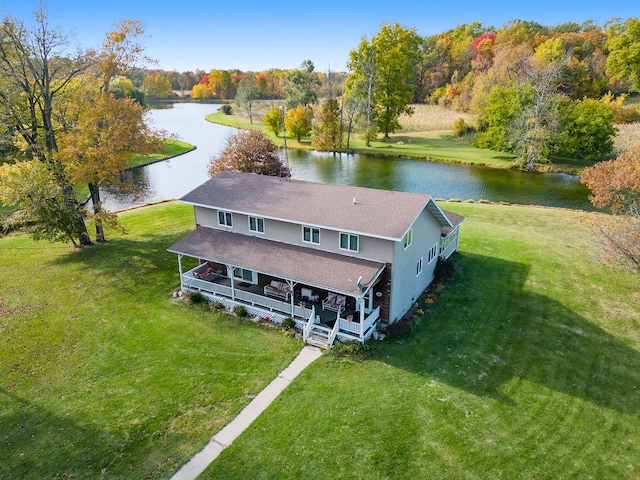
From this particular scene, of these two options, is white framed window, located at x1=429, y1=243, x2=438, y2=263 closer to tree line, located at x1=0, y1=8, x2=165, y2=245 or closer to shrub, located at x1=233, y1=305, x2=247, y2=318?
shrub, located at x1=233, y1=305, x2=247, y2=318

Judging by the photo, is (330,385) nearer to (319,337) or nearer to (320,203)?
(319,337)

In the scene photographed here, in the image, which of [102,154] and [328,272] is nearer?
[328,272]

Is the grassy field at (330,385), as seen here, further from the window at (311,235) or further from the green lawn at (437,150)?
the green lawn at (437,150)

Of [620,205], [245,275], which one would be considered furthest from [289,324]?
[620,205]

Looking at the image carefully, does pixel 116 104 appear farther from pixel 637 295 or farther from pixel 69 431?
pixel 637 295

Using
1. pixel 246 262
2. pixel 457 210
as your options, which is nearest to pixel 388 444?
pixel 246 262

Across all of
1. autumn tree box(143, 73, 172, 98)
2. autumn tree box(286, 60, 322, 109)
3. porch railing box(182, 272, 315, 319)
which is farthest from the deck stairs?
autumn tree box(143, 73, 172, 98)
